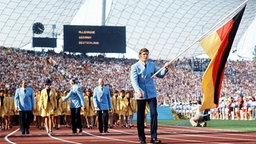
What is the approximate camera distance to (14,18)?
79.5 metres

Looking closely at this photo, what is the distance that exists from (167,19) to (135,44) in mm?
6274

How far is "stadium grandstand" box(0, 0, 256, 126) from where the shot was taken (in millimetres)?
60625

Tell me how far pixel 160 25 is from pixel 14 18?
20.7 metres

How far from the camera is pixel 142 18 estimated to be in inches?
3317

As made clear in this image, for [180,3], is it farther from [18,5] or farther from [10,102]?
[10,102]

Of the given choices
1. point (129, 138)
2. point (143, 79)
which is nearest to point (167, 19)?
point (129, 138)

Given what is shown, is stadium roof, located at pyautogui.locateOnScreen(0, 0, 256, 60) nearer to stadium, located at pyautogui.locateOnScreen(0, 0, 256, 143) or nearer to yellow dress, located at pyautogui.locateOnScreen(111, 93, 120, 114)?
stadium, located at pyautogui.locateOnScreen(0, 0, 256, 143)

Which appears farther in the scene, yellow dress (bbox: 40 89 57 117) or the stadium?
the stadium

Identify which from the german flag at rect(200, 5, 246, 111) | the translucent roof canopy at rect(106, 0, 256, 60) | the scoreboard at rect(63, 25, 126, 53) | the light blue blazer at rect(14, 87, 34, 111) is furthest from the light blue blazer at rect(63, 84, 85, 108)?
the translucent roof canopy at rect(106, 0, 256, 60)

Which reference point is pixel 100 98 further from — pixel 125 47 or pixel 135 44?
pixel 135 44

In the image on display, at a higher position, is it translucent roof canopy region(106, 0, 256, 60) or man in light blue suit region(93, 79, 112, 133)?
translucent roof canopy region(106, 0, 256, 60)

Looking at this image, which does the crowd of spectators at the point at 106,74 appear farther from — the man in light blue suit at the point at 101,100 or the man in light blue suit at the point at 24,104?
the man in light blue suit at the point at 101,100

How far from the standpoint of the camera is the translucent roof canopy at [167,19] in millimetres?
81125

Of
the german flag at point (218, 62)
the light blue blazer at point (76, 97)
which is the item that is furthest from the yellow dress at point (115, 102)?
the german flag at point (218, 62)
